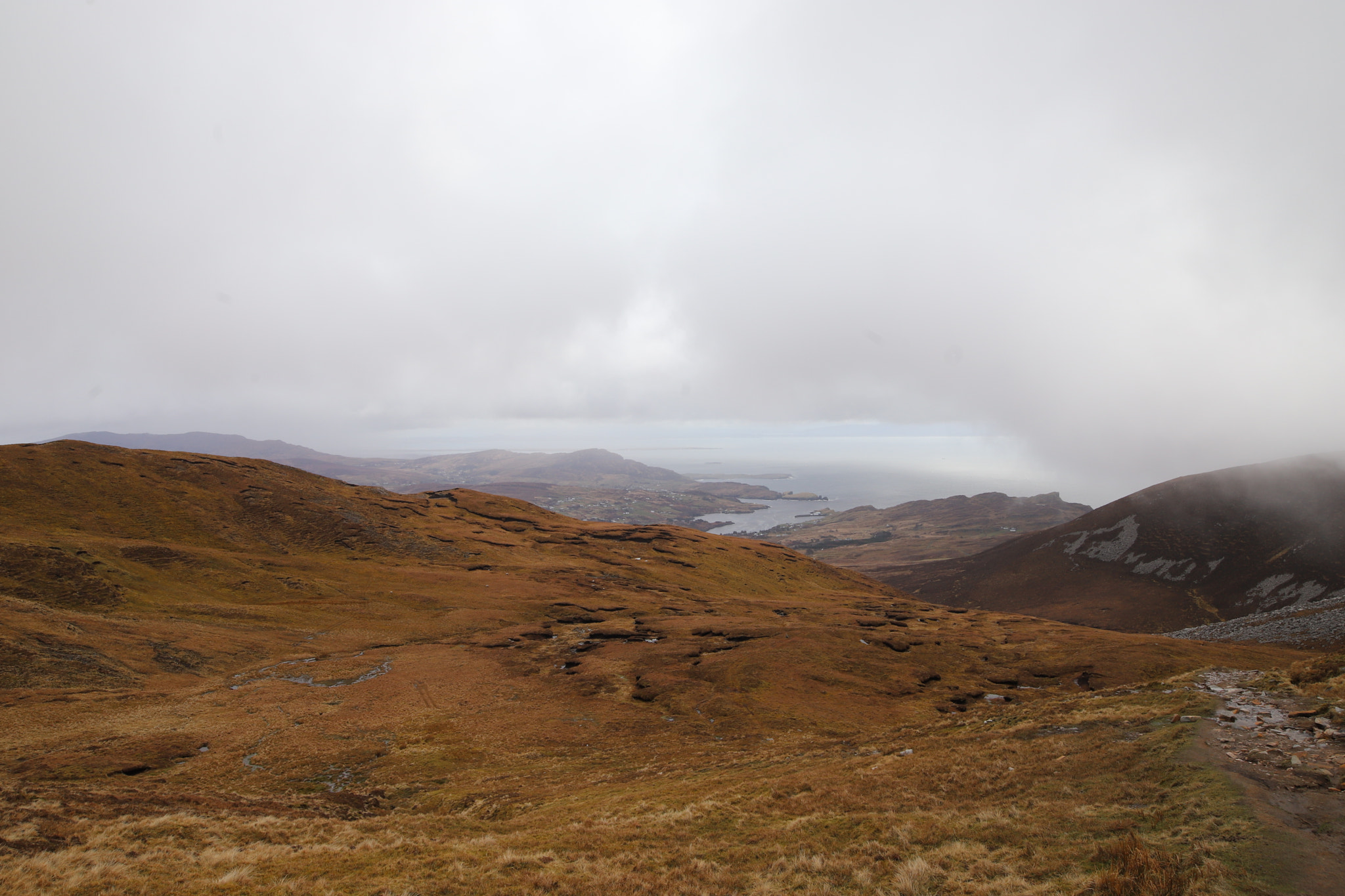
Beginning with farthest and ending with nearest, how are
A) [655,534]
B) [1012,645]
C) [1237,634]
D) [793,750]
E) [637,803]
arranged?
[655,534] → [1237,634] → [1012,645] → [793,750] → [637,803]

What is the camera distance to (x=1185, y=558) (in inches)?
4294

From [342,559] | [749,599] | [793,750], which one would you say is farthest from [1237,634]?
[342,559]

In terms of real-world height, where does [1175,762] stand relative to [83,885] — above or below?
above

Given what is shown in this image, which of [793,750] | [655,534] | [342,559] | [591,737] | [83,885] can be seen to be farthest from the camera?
[655,534]

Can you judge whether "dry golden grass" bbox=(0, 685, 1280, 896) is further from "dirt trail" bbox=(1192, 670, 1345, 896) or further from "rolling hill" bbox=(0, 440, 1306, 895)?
"dirt trail" bbox=(1192, 670, 1345, 896)

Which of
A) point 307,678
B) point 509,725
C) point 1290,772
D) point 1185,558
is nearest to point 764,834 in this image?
point 1290,772

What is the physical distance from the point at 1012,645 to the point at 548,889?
53.6 m

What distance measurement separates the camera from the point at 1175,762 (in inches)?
585

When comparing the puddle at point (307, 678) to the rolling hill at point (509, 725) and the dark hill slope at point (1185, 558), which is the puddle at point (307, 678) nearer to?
the rolling hill at point (509, 725)

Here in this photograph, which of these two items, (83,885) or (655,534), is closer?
(83,885)

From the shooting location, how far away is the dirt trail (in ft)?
30.9

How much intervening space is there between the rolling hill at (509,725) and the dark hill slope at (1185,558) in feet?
184

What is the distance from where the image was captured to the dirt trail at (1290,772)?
9414 millimetres

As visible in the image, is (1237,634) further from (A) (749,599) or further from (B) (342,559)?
(B) (342,559)
